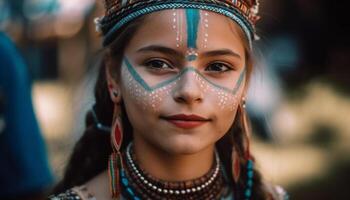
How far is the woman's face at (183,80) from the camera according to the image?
6.87 feet

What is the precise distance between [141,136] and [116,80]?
0.23 metres

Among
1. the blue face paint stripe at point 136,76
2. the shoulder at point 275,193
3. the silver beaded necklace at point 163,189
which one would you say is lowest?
the shoulder at point 275,193

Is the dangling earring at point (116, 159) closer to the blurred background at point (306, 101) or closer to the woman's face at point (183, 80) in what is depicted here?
the woman's face at point (183, 80)

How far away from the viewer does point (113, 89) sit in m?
2.36

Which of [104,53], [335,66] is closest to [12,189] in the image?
[104,53]

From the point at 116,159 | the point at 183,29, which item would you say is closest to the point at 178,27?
the point at 183,29

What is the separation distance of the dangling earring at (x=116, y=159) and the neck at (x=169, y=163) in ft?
0.27

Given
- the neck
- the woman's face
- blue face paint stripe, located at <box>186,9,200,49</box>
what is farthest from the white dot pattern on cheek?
the neck

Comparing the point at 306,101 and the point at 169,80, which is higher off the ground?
the point at 169,80

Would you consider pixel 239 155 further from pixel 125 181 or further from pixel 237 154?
pixel 125 181

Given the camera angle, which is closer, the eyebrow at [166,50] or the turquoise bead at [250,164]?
the eyebrow at [166,50]

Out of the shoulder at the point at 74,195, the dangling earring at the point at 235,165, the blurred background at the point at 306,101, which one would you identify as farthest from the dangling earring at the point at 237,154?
the blurred background at the point at 306,101

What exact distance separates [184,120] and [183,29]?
0.30 m

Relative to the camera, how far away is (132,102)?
219 centimetres
